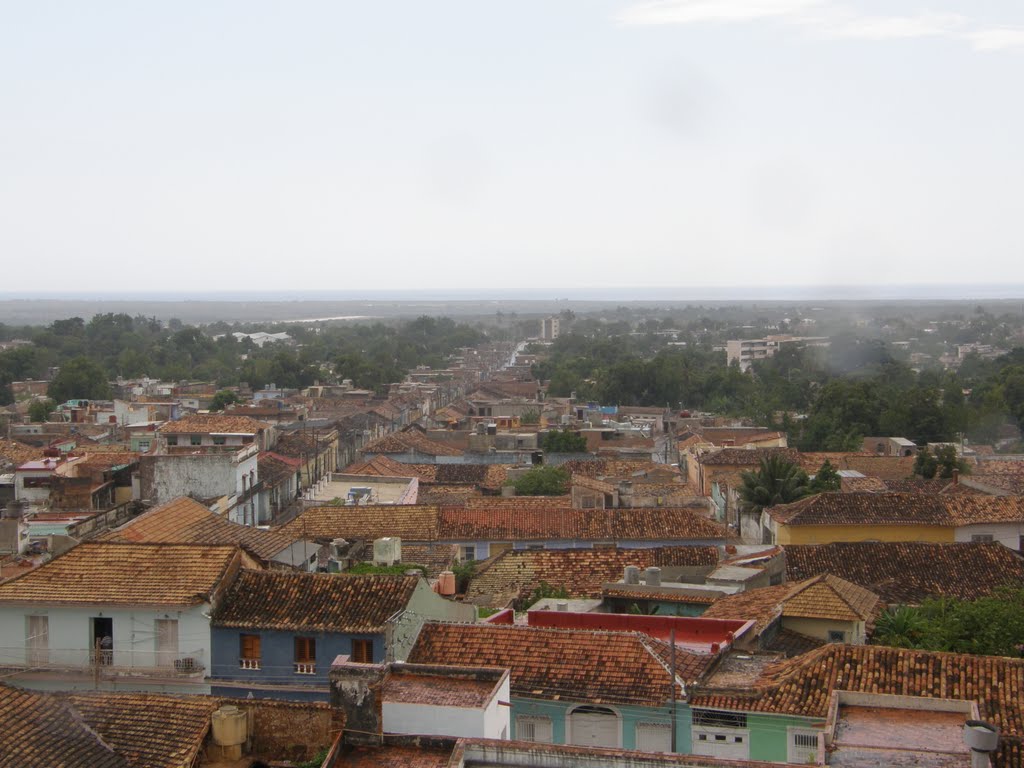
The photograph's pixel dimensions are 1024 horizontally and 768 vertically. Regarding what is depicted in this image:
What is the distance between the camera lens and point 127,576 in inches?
574

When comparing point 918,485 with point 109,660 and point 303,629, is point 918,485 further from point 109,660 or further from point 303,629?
point 109,660

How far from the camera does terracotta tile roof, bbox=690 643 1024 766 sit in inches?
496

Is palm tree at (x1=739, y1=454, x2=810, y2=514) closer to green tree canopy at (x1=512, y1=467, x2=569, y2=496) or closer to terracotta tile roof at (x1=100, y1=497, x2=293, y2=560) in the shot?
green tree canopy at (x1=512, y1=467, x2=569, y2=496)

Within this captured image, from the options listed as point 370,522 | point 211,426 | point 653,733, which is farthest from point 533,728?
point 211,426

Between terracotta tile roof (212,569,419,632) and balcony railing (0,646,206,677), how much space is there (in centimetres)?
55

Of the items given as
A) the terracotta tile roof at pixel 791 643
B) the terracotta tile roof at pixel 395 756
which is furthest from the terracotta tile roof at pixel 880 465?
Answer: the terracotta tile roof at pixel 395 756

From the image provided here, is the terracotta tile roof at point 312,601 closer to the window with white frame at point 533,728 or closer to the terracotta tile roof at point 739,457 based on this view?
the window with white frame at point 533,728

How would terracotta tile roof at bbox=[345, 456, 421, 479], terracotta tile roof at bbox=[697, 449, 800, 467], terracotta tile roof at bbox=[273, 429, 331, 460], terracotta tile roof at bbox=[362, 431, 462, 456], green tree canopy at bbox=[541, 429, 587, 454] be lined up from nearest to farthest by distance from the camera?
1. terracotta tile roof at bbox=[345, 456, 421, 479]
2. terracotta tile roof at bbox=[697, 449, 800, 467]
3. terracotta tile roof at bbox=[273, 429, 331, 460]
4. terracotta tile roof at bbox=[362, 431, 462, 456]
5. green tree canopy at bbox=[541, 429, 587, 454]

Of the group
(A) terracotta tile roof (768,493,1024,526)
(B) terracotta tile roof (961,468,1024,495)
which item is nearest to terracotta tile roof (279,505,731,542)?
(A) terracotta tile roof (768,493,1024,526)

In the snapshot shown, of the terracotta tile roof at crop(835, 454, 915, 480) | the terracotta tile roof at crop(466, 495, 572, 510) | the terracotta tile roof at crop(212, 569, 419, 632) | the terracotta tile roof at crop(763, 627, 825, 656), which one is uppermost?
the terracotta tile roof at crop(212, 569, 419, 632)

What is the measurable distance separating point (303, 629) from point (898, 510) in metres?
18.1

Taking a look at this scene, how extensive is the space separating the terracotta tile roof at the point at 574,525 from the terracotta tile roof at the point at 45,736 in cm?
1573

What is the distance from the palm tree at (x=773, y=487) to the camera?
32.2 metres

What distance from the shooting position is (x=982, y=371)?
95000 millimetres
